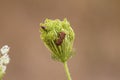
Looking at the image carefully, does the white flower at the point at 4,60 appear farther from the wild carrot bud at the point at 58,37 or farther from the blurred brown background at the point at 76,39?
the blurred brown background at the point at 76,39

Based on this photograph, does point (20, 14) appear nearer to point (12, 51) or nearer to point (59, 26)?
point (12, 51)

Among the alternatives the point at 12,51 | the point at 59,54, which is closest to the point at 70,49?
the point at 59,54

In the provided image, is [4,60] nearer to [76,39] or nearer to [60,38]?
[60,38]

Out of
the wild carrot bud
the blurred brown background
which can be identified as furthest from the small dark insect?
the blurred brown background

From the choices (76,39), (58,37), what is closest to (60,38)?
(58,37)

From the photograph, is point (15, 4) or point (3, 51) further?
point (15, 4)

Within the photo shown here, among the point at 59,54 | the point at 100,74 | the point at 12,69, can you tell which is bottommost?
the point at 59,54

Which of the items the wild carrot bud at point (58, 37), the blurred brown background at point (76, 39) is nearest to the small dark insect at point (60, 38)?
the wild carrot bud at point (58, 37)
